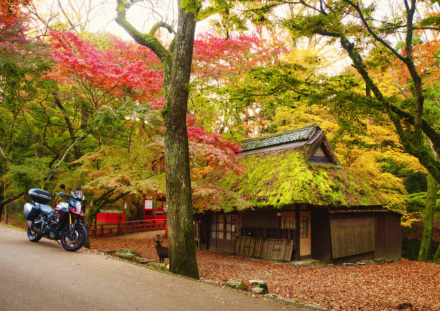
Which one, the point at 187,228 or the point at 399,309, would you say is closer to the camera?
the point at 399,309

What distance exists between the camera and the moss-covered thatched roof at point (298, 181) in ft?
35.7

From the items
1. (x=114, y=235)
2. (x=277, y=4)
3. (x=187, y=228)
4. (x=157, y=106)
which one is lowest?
(x=114, y=235)

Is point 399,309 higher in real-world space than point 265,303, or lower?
lower

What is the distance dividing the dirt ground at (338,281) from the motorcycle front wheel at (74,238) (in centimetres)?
298

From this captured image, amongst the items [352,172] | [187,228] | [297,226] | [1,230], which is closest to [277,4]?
[187,228]

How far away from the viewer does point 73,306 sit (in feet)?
11.9

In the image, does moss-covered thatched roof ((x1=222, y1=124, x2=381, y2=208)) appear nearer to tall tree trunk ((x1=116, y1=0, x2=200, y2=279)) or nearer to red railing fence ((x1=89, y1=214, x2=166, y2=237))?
tall tree trunk ((x1=116, y1=0, x2=200, y2=279))

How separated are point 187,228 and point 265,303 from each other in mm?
2740

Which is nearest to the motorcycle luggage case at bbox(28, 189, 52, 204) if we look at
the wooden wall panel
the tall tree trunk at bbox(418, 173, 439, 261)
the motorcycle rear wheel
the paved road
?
the motorcycle rear wheel

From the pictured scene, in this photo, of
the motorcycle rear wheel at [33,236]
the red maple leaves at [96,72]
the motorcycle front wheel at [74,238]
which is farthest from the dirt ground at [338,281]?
the red maple leaves at [96,72]

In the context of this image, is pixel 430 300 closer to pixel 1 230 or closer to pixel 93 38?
pixel 1 230

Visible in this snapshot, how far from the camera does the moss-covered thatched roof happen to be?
1087cm

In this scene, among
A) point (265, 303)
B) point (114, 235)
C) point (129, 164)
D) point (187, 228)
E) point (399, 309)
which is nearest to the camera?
point (265, 303)

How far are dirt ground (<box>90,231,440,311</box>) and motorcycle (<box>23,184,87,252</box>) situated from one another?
317cm
